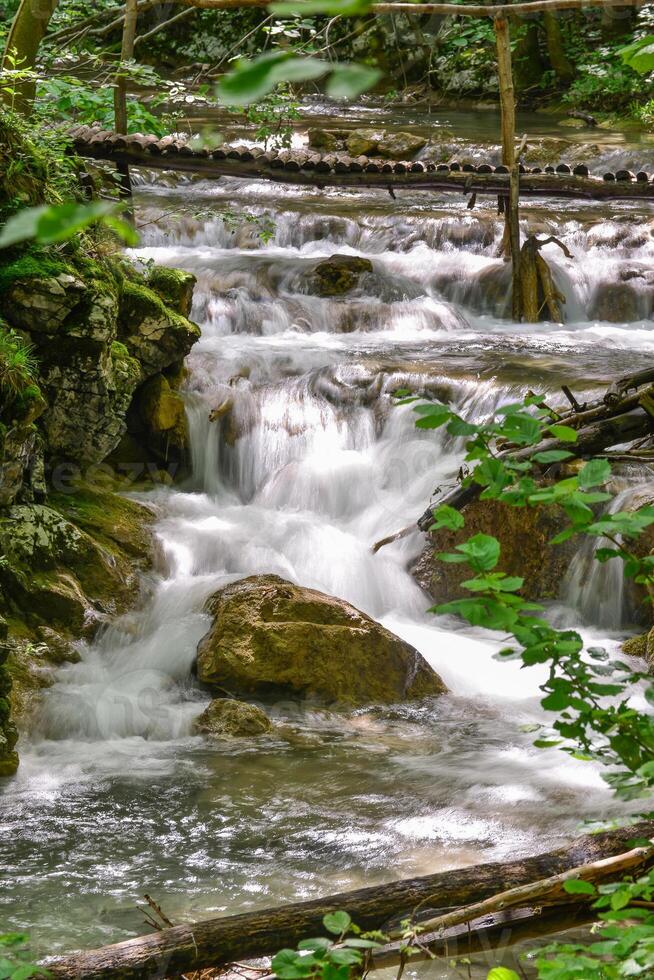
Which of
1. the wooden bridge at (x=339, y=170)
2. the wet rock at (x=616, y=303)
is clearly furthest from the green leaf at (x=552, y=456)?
the wet rock at (x=616, y=303)

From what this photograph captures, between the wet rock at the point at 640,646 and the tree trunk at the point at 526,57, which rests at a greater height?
the tree trunk at the point at 526,57

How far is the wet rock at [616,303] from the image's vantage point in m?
11.6

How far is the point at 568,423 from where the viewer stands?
2688mm

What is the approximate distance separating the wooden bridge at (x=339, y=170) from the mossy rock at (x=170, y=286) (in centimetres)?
Answer: 227

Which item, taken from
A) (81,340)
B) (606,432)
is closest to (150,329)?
(81,340)

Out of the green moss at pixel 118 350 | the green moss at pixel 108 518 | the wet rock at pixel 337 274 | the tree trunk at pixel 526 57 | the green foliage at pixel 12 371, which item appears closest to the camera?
the green foliage at pixel 12 371

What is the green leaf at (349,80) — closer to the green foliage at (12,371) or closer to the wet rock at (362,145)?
the green foliage at (12,371)

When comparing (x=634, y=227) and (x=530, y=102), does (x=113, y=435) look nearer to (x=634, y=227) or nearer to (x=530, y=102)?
(x=634, y=227)

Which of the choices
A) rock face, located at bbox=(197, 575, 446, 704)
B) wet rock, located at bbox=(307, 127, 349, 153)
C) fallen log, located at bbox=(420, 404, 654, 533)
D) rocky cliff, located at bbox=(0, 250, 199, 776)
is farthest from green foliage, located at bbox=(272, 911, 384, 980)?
wet rock, located at bbox=(307, 127, 349, 153)

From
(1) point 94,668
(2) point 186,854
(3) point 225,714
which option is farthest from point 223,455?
(2) point 186,854

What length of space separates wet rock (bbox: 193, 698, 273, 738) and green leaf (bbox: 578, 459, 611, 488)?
3810 mm

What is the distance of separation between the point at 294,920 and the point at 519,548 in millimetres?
4863

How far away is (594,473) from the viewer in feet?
6.35

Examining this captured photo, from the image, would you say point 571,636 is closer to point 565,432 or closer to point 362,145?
point 565,432
